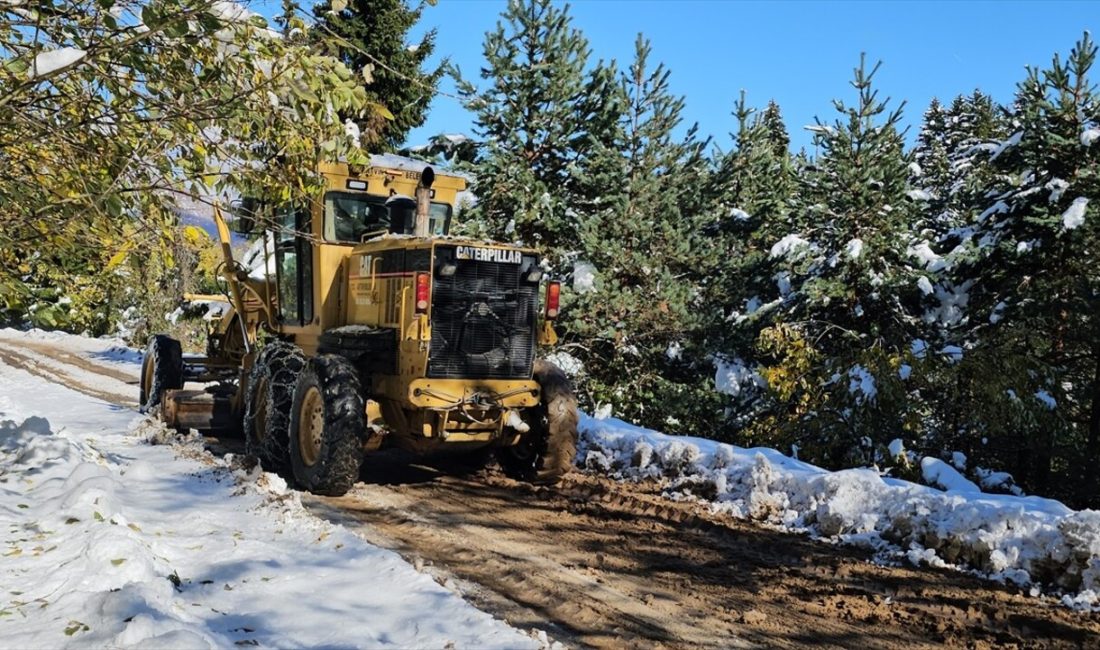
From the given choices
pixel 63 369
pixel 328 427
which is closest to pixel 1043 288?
pixel 328 427

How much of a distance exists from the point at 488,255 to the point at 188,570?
12.9 ft

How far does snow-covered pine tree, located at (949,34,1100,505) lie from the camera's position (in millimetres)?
9766

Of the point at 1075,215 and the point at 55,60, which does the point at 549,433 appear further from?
the point at 1075,215

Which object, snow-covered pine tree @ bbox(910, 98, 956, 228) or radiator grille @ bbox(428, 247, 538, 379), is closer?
radiator grille @ bbox(428, 247, 538, 379)

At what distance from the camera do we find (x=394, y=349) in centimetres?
796

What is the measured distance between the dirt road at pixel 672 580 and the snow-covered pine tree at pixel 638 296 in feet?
26.5

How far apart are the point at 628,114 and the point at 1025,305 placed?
9.34 meters

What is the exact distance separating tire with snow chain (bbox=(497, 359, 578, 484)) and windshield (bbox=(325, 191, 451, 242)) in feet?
7.02

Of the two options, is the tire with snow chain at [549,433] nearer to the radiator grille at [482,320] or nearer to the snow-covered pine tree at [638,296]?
the radiator grille at [482,320]

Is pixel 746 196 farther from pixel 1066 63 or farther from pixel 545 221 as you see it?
pixel 1066 63

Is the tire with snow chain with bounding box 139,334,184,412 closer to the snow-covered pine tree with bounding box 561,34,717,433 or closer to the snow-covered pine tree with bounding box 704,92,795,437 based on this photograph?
the snow-covered pine tree with bounding box 561,34,717,433

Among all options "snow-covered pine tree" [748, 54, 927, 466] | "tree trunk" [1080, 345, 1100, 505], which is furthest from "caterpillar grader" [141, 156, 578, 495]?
"tree trunk" [1080, 345, 1100, 505]

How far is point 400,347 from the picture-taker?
789 centimetres

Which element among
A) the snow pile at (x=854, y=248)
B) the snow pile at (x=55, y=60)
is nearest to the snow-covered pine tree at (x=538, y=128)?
the snow pile at (x=854, y=248)
